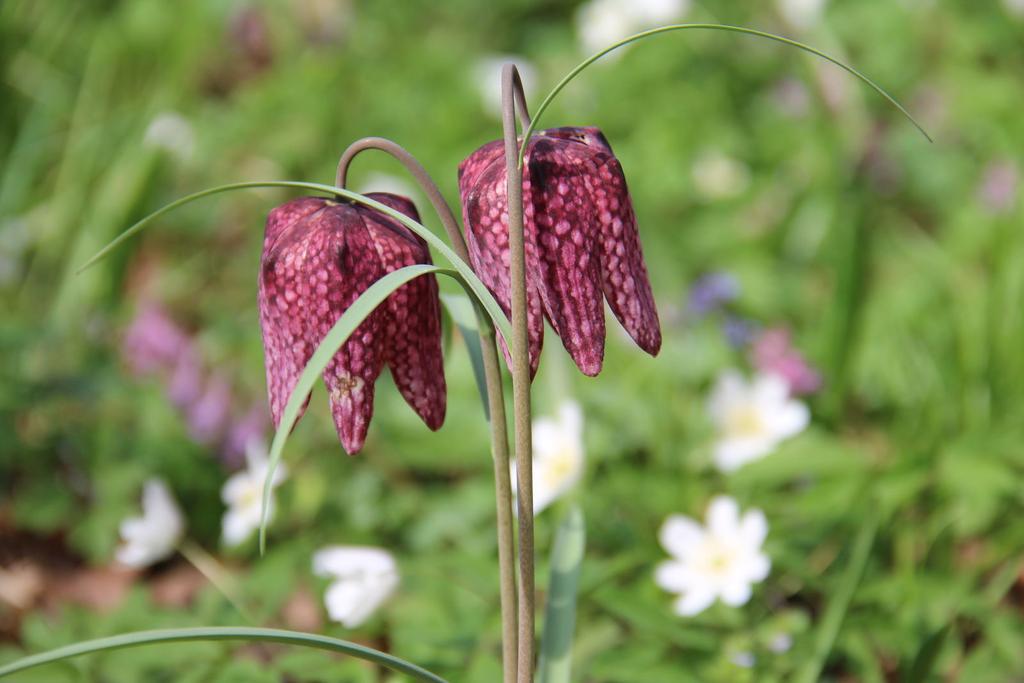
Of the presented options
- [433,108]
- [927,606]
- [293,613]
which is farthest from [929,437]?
[433,108]

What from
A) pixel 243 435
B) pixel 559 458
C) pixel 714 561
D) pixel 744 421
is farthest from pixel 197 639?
pixel 243 435

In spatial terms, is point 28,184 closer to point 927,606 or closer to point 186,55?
point 186,55

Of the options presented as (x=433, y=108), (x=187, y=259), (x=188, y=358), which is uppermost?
(x=433, y=108)

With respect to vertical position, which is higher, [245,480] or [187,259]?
[187,259]

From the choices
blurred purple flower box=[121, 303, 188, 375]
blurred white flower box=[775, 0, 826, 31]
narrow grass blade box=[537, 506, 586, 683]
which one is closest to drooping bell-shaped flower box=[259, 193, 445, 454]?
narrow grass blade box=[537, 506, 586, 683]

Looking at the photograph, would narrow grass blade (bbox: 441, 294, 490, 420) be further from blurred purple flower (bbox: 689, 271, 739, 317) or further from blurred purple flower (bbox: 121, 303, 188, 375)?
blurred purple flower (bbox: 121, 303, 188, 375)

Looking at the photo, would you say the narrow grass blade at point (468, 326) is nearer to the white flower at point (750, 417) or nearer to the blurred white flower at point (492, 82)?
the white flower at point (750, 417)
